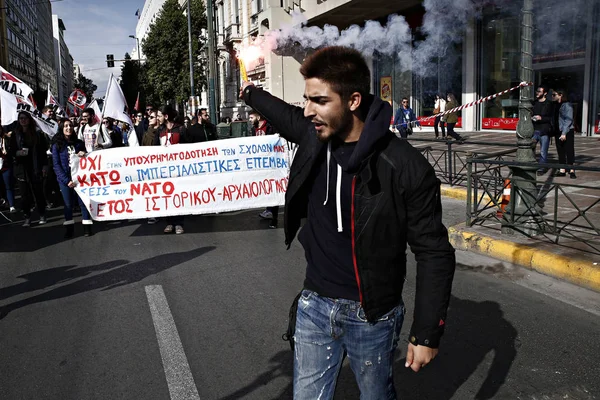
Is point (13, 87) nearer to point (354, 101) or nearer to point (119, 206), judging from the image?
point (119, 206)

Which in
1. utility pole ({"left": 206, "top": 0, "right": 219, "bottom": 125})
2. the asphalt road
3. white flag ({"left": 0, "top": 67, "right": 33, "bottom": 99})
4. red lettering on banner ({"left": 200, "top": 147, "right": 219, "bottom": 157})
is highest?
utility pole ({"left": 206, "top": 0, "right": 219, "bottom": 125})

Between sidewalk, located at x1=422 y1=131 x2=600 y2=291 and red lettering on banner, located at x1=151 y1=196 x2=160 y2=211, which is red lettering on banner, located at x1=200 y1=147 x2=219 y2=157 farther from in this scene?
sidewalk, located at x1=422 y1=131 x2=600 y2=291

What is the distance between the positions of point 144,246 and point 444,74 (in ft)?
57.0

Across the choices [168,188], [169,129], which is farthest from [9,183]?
[168,188]

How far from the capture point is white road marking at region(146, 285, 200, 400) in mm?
3596

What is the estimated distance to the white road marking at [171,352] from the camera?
3.60 m

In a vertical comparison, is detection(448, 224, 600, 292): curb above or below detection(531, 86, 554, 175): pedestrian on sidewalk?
below

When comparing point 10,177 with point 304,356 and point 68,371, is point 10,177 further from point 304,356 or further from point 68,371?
point 304,356

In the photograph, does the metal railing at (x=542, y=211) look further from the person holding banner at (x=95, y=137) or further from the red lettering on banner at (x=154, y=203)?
the person holding banner at (x=95, y=137)

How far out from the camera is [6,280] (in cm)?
628

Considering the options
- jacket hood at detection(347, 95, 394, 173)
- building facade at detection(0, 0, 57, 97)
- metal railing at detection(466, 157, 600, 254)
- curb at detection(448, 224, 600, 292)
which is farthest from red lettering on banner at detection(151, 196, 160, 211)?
building facade at detection(0, 0, 57, 97)

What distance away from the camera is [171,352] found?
4.17 meters

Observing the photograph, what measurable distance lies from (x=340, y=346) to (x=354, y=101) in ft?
3.20

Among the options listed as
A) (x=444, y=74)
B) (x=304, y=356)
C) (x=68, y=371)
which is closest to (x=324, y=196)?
(x=304, y=356)
